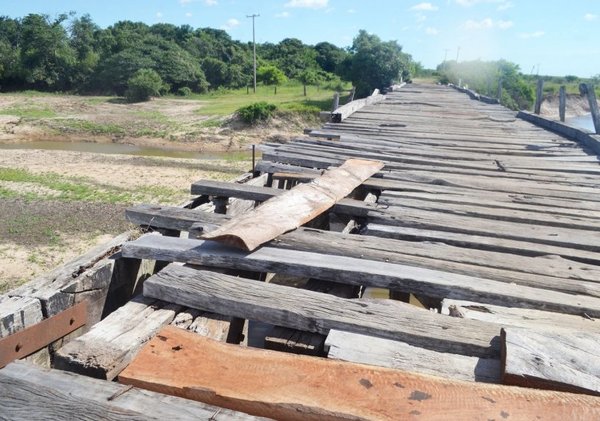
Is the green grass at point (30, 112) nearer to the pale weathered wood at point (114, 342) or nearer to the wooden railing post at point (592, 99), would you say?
the wooden railing post at point (592, 99)

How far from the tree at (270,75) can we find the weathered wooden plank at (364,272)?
48.3 m

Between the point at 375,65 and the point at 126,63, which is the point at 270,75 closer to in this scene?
the point at 126,63

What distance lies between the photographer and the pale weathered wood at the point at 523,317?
2.00 metres

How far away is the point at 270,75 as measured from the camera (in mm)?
49844

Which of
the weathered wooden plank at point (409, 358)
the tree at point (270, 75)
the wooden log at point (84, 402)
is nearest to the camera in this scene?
the wooden log at point (84, 402)

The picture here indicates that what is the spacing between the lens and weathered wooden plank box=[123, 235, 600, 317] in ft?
7.32

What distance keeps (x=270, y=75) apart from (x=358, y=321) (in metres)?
49.8

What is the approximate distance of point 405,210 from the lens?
3570mm

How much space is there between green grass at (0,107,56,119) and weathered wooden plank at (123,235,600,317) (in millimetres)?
35606

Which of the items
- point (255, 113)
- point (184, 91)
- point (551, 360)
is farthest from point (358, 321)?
point (184, 91)

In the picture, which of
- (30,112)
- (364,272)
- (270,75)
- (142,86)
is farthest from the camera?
(270,75)

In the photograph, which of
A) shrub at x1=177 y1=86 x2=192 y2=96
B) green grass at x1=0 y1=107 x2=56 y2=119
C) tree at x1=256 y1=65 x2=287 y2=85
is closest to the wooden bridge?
green grass at x1=0 y1=107 x2=56 y2=119

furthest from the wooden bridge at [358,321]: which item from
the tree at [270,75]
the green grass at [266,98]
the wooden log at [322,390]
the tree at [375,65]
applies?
the tree at [270,75]

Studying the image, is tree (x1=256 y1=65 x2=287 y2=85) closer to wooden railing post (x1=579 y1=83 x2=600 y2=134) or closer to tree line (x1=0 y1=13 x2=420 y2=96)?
tree line (x1=0 y1=13 x2=420 y2=96)
